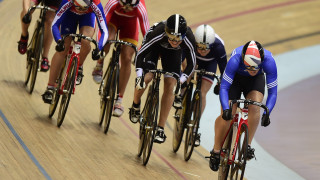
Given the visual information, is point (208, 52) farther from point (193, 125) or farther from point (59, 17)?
point (59, 17)

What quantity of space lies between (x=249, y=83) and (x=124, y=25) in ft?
6.95

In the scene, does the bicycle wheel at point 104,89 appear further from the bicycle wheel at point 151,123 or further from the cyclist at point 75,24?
the bicycle wheel at point 151,123

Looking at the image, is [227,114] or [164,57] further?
[164,57]

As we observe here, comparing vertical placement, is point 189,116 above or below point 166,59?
below

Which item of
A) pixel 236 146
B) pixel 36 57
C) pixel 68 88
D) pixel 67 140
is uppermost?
pixel 36 57

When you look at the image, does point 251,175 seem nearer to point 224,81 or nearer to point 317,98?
point 224,81

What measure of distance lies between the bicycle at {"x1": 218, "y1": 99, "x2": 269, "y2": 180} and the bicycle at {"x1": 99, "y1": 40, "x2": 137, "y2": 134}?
63.8 inches

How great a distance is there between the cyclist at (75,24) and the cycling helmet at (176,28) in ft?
3.31

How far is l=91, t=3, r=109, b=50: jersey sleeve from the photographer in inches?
320

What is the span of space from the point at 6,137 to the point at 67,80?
37.0 inches

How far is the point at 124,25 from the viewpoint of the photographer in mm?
8781

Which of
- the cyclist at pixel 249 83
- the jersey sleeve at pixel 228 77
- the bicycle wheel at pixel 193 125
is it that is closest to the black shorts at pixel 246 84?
the cyclist at pixel 249 83

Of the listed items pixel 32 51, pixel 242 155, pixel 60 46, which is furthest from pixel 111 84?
pixel 242 155

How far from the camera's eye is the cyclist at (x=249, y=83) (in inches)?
272
